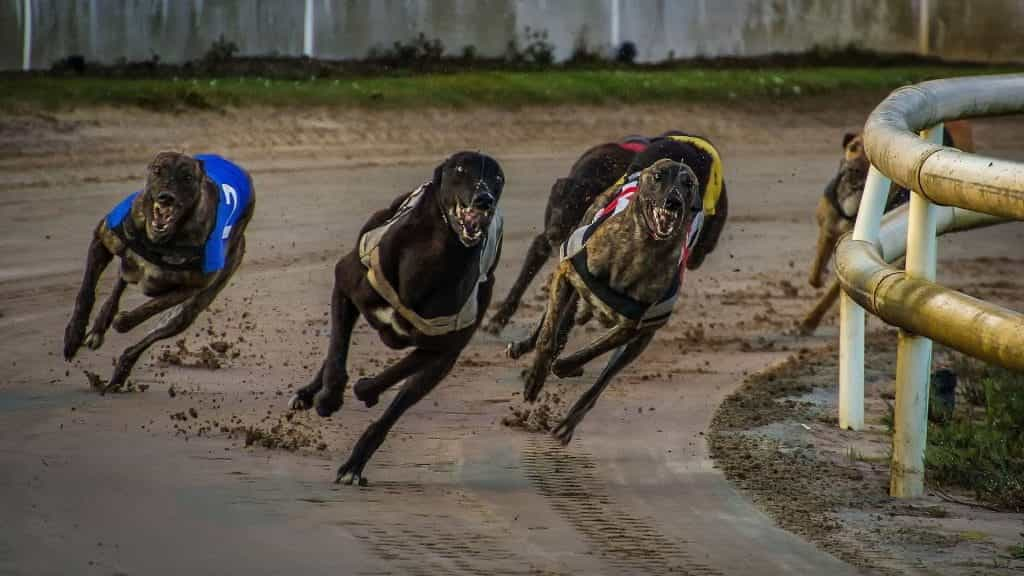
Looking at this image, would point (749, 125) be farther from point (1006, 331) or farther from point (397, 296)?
point (1006, 331)

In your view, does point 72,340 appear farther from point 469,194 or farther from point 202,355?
point 469,194

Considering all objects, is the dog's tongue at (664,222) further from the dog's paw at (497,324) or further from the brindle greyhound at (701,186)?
the dog's paw at (497,324)

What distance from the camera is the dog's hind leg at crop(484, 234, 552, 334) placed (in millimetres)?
7879

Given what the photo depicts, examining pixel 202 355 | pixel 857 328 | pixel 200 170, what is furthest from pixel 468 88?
pixel 857 328

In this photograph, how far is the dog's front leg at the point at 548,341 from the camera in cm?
608

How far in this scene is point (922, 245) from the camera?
475 centimetres

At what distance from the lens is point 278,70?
13.4 metres

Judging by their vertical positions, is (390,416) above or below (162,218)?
below

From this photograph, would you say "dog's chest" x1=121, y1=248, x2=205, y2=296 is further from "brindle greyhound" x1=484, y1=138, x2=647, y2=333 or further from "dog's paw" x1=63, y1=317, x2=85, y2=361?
"brindle greyhound" x1=484, y1=138, x2=647, y2=333

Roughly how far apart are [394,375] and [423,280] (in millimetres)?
301

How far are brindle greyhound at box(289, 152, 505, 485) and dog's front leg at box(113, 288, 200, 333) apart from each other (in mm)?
1106

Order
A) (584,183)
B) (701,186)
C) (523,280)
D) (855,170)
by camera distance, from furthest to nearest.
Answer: (855,170) → (523,280) → (584,183) → (701,186)

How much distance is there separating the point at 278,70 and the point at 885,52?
5.92 metres

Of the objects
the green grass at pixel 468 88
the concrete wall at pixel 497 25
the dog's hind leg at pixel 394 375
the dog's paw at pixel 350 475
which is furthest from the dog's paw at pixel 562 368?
the concrete wall at pixel 497 25
